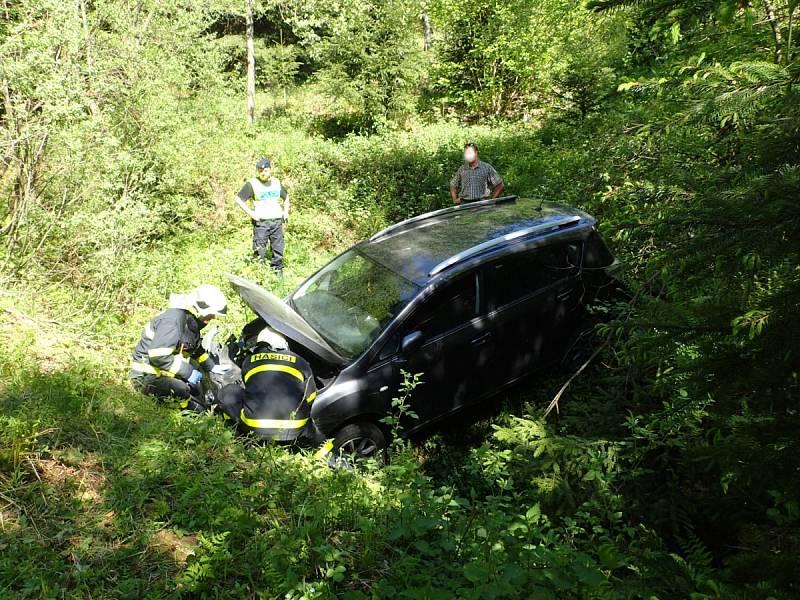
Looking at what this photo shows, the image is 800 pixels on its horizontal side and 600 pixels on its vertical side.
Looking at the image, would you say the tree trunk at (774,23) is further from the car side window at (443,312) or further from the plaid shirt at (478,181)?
the plaid shirt at (478,181)

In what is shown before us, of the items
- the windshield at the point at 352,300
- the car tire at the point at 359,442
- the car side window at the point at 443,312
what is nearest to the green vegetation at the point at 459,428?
the car tire at the point at 359,442

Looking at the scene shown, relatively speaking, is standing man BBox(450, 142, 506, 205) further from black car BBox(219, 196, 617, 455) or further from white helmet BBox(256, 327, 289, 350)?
white helmet BBox(256, 327, 289, 350)

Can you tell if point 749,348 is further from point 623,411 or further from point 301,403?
point 301,403

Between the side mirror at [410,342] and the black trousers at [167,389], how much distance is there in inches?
71.5

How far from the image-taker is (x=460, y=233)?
5398 mm

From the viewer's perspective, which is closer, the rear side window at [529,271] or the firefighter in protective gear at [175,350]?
the firefighter in protective gear at [175,350]

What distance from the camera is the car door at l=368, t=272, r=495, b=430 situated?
450 cm

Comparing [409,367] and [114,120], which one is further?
[114,120]

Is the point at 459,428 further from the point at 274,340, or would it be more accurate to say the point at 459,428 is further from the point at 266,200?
the point at 266,200

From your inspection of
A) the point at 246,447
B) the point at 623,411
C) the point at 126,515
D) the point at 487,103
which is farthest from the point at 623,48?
the point at 126,515

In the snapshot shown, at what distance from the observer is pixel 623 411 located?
420 centimetres

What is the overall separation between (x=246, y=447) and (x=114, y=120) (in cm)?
630

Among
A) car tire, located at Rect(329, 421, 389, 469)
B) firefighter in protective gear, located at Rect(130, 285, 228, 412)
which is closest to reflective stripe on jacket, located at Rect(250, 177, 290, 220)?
firefighter in protective gear, located at Rect(130, 285, 228, 412)

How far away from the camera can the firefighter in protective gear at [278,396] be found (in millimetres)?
3904
